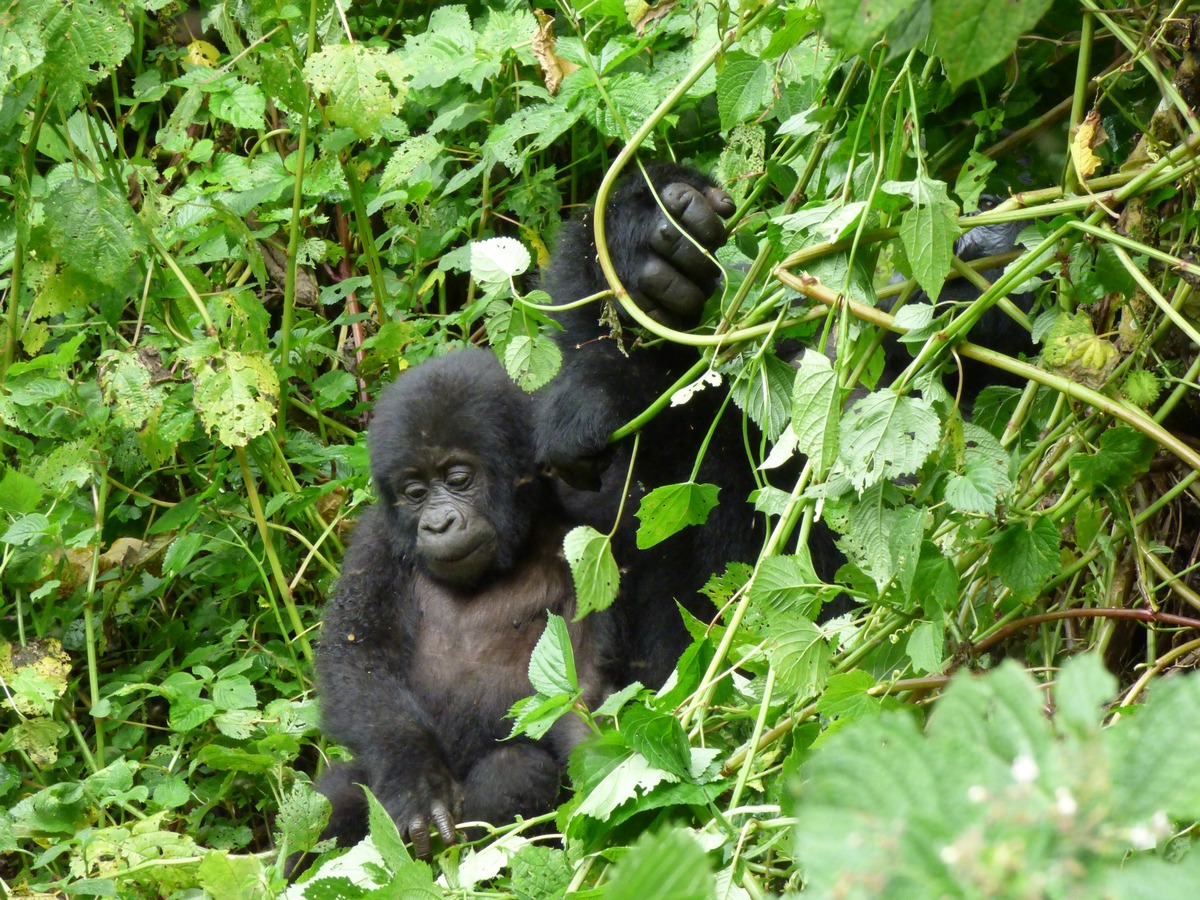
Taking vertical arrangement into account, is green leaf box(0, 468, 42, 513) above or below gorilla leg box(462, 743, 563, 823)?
above

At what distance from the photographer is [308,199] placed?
457 centimetres

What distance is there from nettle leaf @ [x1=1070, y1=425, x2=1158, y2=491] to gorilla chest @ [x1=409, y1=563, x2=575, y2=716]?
1646 millimetres

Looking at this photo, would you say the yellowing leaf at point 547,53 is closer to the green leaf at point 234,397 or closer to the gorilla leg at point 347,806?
the green leaf at point 234,397

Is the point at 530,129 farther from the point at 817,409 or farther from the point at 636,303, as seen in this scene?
the point at 817,409

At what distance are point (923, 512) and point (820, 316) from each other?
1.34 ft

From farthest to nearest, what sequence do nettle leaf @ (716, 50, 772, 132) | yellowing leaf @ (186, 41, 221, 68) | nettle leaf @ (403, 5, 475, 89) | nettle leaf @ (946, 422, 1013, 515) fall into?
yellowing leaf @ (186, 41, 221, 68), nettle leaf @ (403, 5, 475, 89), nettle leaf @ (716, 50, 772, 132), nettle leaf @ (946, 422, 1013, 515)

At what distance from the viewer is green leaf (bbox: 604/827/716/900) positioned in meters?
0.71

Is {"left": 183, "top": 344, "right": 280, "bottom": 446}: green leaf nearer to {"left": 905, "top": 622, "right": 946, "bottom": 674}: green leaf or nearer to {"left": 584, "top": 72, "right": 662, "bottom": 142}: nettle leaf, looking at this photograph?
{"left": 584, "top": 72, "right": 662, "bottom": 142}: nettle leaf

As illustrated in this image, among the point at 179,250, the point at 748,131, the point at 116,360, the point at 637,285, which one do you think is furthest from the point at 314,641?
the point at 748,131

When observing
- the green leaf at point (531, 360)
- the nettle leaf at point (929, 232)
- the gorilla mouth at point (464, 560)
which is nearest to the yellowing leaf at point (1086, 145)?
the nettle leaf at point (929, 232)

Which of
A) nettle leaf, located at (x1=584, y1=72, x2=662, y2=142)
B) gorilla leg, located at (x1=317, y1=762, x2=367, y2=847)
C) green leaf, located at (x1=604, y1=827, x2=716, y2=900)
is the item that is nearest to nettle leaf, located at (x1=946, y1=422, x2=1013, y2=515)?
green leaf, located at (x1=604, y1=827, x2=716, y2=900)

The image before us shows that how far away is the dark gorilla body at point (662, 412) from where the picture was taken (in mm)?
2490

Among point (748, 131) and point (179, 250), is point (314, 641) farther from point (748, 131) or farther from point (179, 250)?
point (748, 131)

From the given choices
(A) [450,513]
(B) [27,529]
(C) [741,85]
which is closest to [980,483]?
(C) [741,85]
